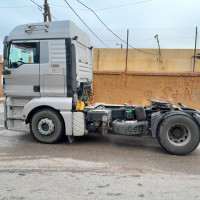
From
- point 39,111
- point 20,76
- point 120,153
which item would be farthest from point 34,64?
point 120,153

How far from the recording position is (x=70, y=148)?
5941mm

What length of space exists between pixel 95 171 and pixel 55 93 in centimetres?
240

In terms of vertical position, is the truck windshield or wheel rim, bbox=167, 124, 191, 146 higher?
the truck windshield

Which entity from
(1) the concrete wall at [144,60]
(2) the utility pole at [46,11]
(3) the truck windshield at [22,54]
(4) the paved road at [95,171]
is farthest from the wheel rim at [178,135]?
(1) the concrete wall at [144,60]

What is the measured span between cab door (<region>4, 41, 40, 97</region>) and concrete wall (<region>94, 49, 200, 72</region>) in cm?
1161

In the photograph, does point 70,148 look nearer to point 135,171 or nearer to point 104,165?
point 104,165

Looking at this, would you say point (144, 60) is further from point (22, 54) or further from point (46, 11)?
point (22, 54)

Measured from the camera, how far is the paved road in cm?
365

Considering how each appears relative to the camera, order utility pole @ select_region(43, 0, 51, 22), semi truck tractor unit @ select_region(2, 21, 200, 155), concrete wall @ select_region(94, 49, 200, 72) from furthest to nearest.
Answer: concrete wall @ select_region(94, 49, 200, 72) < utility pole @ select_region(43, 0, 51, 22) < semi truck tractor unit @ select_region(2, 21, 200, 155)

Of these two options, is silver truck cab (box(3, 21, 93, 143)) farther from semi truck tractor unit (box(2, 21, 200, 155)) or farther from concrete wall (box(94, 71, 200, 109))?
concrete wall (box(94, 71, 200, 109))

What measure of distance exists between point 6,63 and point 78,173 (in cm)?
356

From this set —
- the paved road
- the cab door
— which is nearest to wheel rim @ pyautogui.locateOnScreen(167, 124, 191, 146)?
the paved road

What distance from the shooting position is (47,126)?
6.14 metres

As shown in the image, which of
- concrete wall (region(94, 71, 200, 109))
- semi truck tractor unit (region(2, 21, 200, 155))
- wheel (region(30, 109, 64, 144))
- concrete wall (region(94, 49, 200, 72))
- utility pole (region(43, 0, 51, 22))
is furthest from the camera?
concrete wall (region(94, 49, 200, 72))
